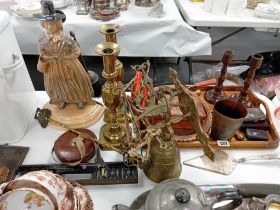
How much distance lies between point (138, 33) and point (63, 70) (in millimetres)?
781

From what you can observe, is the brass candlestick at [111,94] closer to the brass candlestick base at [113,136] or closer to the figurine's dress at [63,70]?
the brass candlestick base at [113,136]

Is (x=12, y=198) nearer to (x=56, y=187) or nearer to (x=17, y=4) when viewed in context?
(x=56, y=187)

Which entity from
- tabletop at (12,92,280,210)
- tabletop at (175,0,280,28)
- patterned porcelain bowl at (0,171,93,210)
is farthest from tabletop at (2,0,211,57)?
patterned porcelain bowl at (0,171,93,210)

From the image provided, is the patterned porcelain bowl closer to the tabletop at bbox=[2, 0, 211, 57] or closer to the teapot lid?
the teapot lid

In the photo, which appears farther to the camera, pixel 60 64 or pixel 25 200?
pixel 60 64

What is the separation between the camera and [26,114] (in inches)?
27.1

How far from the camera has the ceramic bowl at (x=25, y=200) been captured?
1.13 feet

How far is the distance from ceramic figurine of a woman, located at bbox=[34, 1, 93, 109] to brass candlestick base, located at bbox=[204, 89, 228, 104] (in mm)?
357

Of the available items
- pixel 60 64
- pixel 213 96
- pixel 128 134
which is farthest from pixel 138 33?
pixel 128 134

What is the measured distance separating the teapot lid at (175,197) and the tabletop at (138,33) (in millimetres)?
1001

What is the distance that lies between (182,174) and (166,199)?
18cm

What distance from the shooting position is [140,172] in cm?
59

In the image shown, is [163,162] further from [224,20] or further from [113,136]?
[224,20]

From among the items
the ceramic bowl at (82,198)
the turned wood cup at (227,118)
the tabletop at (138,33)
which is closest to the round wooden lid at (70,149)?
the ceramic bowl at (82,198)
